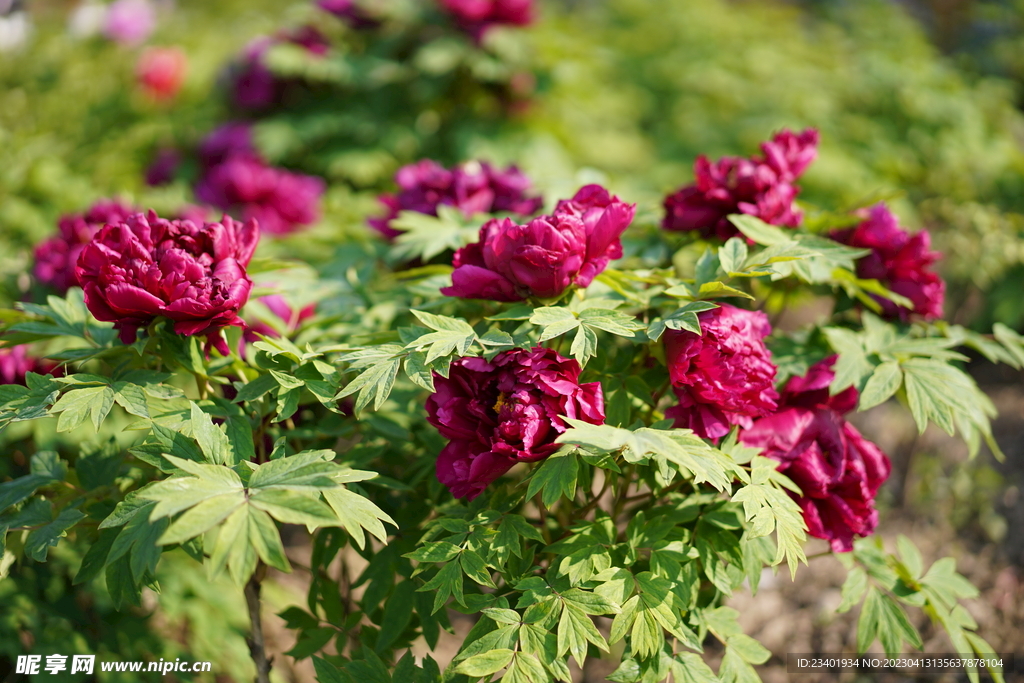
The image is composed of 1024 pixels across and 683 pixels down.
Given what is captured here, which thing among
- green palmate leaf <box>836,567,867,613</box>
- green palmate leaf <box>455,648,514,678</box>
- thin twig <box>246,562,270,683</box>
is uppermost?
green palmate leaf <box>455,648,514,678</box>

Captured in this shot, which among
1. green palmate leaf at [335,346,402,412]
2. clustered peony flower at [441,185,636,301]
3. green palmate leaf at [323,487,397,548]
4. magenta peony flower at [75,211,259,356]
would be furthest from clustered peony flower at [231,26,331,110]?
green palmate leaf at [323,487,397,548]

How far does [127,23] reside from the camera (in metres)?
5.19

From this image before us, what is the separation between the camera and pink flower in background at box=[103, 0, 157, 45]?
5.19 meters

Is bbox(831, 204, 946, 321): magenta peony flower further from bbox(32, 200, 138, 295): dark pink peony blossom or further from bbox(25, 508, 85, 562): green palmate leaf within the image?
bbox(32, 200, 138, 295): dark pink peony blossom

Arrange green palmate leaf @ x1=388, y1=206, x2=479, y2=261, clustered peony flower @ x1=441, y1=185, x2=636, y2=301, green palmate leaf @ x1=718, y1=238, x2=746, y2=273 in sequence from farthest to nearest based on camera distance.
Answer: green palmate leaf @ x1=388, y1=206, x2=479, y2=261 < green palmate leaf @ x1=718, y1=238, x2=746, y2=273 < clustered peony flower @ x1=441, y1=185, x2=636, y2=301

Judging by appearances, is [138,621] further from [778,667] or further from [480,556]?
[778,667]

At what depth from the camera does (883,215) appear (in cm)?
189

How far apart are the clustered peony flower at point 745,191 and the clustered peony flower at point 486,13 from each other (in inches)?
86.2

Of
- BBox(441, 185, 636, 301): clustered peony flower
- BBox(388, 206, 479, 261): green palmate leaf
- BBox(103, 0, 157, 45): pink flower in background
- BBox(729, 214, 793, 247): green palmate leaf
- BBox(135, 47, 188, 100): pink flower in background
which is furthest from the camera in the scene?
Result: BBox(103, 0, 157, 45): pink flower in background

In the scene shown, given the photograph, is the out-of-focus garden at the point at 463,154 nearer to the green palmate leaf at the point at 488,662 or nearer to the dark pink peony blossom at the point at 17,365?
the dark pink peony blossom at the point at 17,365

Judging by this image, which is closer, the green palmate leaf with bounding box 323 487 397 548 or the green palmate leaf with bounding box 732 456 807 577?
the green palmate leaf with bounding box 323 487 397 548

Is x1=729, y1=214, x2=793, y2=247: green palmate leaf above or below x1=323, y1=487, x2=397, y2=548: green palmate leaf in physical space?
above

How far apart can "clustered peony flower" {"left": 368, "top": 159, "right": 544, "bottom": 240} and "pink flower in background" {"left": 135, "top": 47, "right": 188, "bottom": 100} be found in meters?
3.40

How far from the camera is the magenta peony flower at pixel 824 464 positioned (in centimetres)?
156
